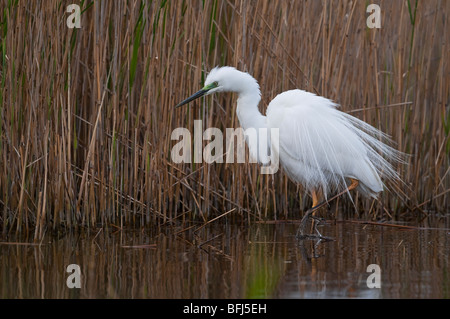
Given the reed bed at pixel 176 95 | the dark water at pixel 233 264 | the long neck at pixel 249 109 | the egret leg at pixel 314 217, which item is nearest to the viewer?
the dark water at pixel 233 264

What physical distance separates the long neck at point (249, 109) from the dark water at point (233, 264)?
70 centimetres

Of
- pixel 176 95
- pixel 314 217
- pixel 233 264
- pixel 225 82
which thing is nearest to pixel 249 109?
pixel 225 82

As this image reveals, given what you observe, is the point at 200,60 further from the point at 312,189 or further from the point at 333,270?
the point at 333,270

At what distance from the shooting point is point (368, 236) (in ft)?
14.3

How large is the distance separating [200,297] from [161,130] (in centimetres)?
184

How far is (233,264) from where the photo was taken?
11.6 feet

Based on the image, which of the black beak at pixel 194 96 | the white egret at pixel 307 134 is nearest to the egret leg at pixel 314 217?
the white egret at pixel 307 134

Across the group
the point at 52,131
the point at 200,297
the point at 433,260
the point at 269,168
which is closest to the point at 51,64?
the point at 52,131

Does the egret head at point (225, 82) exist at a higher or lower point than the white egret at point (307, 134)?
higher

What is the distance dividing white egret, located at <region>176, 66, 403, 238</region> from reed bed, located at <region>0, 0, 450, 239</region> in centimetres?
29

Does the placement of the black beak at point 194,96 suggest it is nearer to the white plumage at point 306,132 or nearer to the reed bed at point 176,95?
the white plumage at point 306,132

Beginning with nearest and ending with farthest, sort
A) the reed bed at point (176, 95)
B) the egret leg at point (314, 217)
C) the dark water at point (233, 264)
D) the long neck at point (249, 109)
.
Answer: the dark water at point (233, 264), the reed bed at point (176, 95), the egret leg at point (314, 217), the long neck at point (249, 109)

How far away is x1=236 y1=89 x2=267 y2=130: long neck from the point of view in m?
4.39

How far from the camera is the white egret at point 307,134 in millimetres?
4301
